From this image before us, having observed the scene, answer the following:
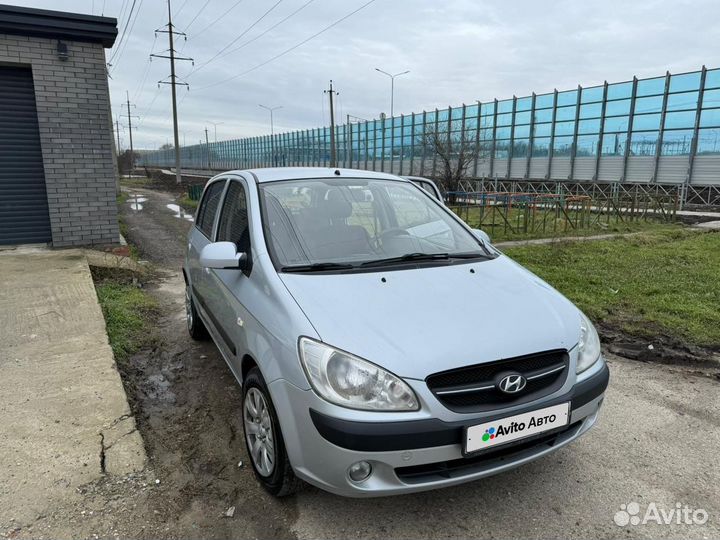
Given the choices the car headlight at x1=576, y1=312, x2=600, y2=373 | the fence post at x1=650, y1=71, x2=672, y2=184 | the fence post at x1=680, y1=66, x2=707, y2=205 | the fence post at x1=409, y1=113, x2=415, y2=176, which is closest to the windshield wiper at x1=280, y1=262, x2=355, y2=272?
the car headlight at x1=576, y1=312, x2=600, y2=373

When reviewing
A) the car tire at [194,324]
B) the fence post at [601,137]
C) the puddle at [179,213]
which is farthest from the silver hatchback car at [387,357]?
the fence post at [601,137]

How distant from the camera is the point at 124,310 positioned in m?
5.58

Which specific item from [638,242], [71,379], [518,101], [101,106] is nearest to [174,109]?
[518,101]

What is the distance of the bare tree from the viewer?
30.1 m

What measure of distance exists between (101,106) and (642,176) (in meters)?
29.0

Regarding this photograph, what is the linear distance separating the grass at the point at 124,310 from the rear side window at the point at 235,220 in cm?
170

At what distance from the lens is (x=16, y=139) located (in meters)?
7.72

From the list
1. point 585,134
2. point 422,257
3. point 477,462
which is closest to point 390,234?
point 422,257

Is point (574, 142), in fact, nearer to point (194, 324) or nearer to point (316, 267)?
point (194, 324)

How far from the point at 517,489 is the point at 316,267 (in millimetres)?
1579

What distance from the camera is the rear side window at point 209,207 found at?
417cm

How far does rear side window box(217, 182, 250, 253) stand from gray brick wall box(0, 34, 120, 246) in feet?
17.4

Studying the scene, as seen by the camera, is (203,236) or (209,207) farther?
(209,207)

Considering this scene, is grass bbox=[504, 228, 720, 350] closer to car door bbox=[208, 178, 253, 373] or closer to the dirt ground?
the dirt ground
